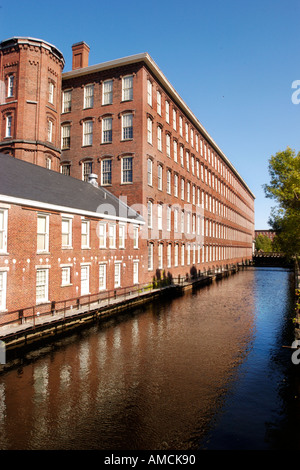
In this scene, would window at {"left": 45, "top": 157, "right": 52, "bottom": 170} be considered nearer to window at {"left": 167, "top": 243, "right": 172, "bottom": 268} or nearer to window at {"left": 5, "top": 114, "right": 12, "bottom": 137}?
window at {"left": 5, "top": 114, "right": 12, "bottom": 137}

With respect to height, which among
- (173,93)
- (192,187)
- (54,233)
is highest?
(173,93)

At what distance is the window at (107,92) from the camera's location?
111ft

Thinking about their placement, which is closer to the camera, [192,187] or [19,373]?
[19,373]

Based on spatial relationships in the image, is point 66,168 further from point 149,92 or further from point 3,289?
point 3,289

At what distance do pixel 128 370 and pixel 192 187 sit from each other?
37.4 meters

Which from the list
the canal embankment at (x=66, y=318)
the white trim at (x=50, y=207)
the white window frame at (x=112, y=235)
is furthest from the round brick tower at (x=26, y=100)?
the canal embankment at (x=66, y=318)

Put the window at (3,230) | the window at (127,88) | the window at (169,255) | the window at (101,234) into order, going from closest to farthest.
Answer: the window at (3,230), the window at (101,234), the window at (127,88), the window at (169,255)

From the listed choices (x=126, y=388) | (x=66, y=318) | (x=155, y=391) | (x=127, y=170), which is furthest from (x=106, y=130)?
(x=155, y=391)

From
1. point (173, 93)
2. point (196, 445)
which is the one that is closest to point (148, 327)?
point (196, 445)

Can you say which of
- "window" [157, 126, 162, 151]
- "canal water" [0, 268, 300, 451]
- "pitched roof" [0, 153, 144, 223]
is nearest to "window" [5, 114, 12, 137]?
"pitched roof" [0, 153, 144, 223]

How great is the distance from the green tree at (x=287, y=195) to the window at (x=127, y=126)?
16.3 metres

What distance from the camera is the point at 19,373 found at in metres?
11.0

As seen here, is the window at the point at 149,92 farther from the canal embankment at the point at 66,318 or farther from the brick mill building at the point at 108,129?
the canal embankment at the point at 66,318

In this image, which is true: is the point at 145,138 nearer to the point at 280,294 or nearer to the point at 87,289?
the point at 87,289
